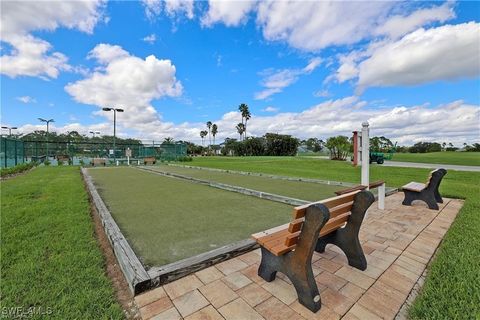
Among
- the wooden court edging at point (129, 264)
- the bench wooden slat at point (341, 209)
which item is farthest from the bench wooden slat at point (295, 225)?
the wooden court edging at point (129, 264)

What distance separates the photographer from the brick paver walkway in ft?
6.22

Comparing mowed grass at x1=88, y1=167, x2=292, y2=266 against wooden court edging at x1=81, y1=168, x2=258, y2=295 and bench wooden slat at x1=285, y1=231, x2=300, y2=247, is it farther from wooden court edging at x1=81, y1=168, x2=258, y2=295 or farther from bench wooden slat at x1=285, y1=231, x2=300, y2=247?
bench wooden slat at x1=285, y1=231, x2=300, y2=247

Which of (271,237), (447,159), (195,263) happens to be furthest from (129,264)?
(447,159)

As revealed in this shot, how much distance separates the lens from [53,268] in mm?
2479

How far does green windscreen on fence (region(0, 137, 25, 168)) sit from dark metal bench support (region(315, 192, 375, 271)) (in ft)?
63.3

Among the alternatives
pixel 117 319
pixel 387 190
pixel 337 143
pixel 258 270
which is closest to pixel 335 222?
pixel 258 270

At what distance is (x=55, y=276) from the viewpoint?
2.33 metres

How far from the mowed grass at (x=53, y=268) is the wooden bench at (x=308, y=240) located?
1.40m

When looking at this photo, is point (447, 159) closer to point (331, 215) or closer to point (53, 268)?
point (331, 215)

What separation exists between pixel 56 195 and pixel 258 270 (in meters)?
6.47

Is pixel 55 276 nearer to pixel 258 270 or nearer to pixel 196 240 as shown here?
pixel 196 240

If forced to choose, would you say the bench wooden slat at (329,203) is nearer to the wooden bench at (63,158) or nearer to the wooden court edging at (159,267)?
the wooden court edging at (159,267)

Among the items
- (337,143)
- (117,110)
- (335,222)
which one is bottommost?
(335,222)

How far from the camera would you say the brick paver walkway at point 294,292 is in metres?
1.89
